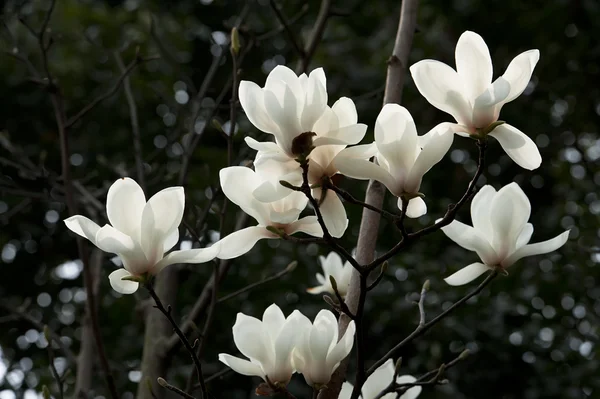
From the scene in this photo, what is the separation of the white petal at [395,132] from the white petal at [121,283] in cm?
28

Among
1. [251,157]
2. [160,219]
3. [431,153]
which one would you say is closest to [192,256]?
[160,219]

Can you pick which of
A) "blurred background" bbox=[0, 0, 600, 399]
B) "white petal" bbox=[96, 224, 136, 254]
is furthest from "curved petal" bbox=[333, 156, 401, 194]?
"blurred background" bbox=[0, 0, 600, 399]

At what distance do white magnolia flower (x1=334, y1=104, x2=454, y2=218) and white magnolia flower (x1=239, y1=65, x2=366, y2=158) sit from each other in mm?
23

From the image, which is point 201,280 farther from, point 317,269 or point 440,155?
point 440,155

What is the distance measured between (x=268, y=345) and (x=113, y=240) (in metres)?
0.20

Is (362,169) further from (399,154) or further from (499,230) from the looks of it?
(499,230)

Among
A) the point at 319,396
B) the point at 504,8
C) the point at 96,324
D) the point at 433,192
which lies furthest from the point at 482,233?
the point at 504,8

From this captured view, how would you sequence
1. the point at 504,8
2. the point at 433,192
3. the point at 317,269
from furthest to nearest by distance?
the point at 504,8 → the point at 433,192 → the point at 317,269

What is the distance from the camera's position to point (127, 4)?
3209mm

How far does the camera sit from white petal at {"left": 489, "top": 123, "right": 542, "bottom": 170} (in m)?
0.72

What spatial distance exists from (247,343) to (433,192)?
1.91 metres

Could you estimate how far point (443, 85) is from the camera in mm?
711

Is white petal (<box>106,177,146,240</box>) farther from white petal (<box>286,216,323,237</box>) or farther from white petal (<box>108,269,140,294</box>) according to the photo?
white petal (<box>286,216,323,237</box>)

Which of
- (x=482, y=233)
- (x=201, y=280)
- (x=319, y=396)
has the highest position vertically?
(x=482, y=233)
